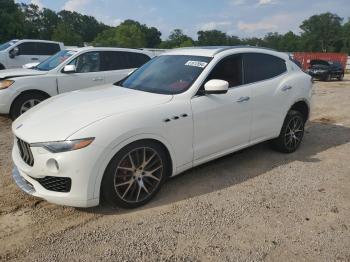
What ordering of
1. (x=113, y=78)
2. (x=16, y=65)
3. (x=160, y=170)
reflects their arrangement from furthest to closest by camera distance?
(x=16, y=65)
(x=113, y=78)
(x=160, y=170)

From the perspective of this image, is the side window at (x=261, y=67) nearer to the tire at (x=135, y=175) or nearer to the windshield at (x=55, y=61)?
the tire at (x=135, y=175)

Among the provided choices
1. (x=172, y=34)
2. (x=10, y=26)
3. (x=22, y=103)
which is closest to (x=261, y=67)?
(x=22, y=103)

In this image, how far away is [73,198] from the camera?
11.0 ft

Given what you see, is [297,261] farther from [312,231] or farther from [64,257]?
[64,257]

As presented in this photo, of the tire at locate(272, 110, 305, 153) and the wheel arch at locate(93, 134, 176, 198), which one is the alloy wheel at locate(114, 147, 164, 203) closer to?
the wheel arch at locate(93, 134, 176, 198)

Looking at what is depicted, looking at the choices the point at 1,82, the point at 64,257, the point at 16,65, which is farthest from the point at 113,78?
the point at 16,65

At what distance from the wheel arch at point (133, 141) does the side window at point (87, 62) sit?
4732 mm

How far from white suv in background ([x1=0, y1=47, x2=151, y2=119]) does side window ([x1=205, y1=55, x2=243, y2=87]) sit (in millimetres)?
4087

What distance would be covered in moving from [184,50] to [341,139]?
3652mm

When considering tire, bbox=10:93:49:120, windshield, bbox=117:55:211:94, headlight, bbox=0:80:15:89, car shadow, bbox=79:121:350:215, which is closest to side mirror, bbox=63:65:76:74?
tire, bbox=10:93:49:120

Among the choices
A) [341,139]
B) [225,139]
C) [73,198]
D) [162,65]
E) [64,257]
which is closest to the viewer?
[64,257]

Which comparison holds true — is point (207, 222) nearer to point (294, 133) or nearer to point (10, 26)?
point (294, 133)

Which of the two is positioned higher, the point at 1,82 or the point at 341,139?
the point at 1,82

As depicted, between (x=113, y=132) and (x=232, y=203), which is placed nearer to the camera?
(x=113, y=132)
